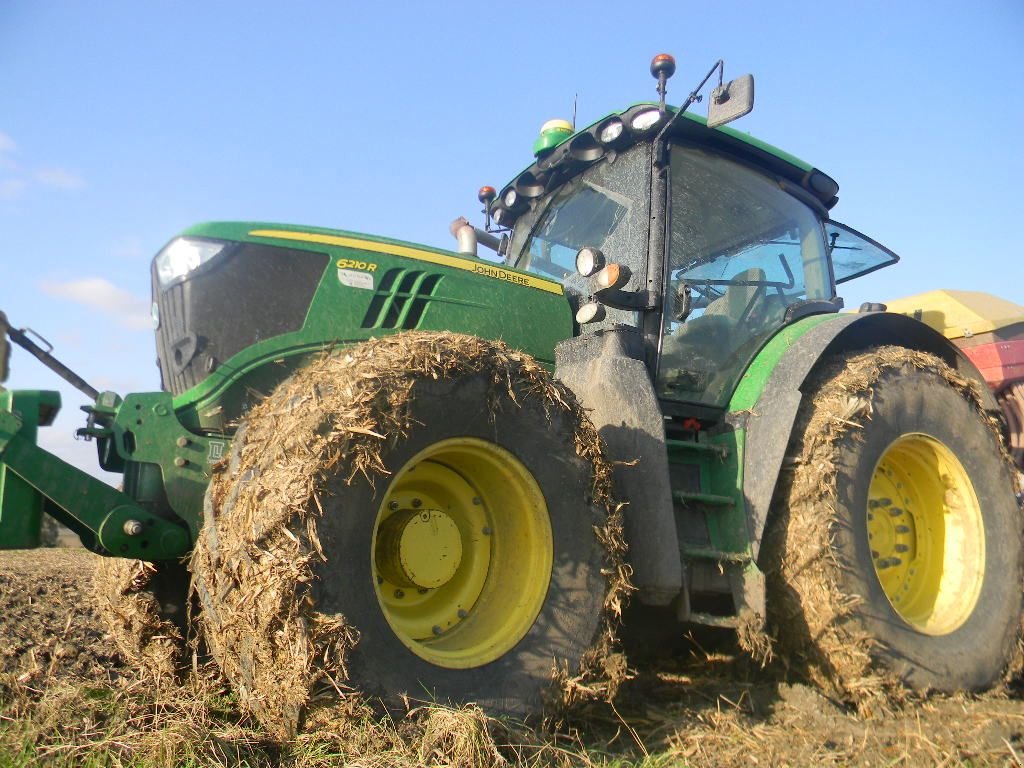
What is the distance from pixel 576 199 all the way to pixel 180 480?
2.63m

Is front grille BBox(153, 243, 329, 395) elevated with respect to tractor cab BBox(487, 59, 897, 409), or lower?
lower

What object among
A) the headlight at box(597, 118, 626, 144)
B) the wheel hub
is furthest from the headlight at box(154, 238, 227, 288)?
the headlight at box(597, 118, 626, 144)

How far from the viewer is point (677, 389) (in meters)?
4.07

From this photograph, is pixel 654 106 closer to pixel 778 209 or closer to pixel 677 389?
pixel 778 209

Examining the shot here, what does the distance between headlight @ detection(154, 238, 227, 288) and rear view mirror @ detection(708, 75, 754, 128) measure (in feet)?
7.32

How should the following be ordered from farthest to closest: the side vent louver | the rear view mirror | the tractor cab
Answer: the tractor cab
the rear view mirror
the side vent louver

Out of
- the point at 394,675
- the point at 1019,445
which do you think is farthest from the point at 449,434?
the point at 1019,445

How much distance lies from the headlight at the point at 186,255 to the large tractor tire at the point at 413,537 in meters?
0.82

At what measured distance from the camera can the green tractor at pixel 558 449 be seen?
251 centimetres

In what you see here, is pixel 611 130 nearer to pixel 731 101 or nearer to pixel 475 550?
pixel 731 101

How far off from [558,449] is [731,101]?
1.84 metres

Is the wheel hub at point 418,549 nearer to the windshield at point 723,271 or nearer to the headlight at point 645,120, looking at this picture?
the windshield at point 723,271

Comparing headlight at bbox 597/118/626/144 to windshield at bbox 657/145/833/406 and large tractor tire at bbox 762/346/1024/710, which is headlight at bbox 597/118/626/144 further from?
large tractor tire at bbox 762/346/1024/710

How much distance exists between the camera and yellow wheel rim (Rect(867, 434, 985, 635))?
411 cm
